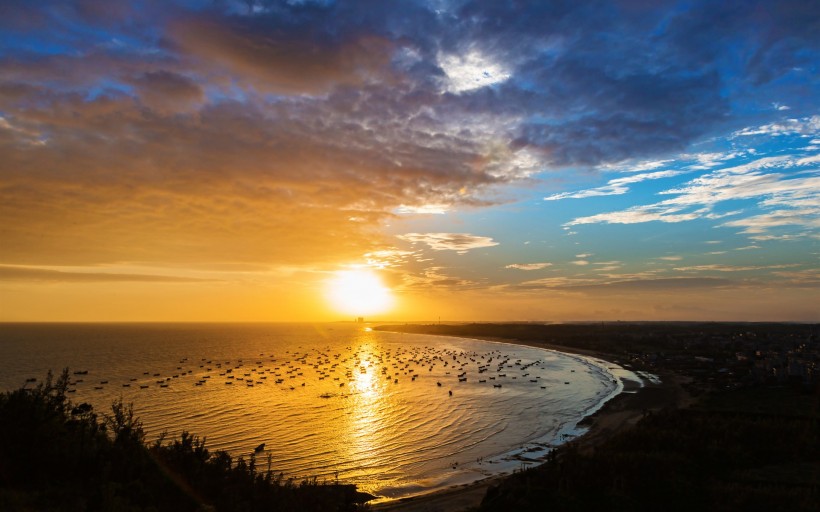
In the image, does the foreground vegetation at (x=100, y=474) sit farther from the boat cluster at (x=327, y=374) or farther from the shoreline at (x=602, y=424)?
the boat cluster at (x=327, y=374)

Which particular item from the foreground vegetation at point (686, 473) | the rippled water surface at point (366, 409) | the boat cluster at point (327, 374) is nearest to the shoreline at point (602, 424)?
the rippled water surface at point (366, 409)

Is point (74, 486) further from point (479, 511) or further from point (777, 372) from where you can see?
point (777, 372)

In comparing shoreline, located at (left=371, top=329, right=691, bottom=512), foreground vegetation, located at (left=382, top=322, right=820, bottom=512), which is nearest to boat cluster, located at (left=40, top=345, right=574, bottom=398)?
shoreline, located at (left=371, top=329, right=691, bottom=512)

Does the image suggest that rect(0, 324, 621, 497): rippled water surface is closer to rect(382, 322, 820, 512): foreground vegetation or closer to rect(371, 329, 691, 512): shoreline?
rect(371, 329, 691, 512): shoreline

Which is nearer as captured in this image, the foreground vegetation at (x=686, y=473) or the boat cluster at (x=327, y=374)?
the foreground vegetation at (x=686, y=473)

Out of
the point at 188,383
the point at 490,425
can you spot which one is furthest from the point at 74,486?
the point at 188,383

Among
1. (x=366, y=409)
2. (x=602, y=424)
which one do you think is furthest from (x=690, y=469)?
(x=366, y=409)

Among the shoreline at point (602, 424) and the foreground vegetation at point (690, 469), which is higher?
the foreground vegetation at point (690, 469)
